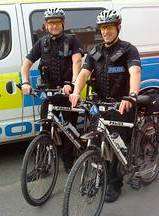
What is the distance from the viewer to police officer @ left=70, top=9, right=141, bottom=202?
4195mm

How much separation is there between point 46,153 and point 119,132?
0.73 meters

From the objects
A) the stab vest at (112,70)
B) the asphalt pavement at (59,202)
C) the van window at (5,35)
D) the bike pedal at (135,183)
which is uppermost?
the van window at (5,35)

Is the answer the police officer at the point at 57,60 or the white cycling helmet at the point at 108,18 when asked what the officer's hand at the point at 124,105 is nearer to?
the white cycling helmet at the point at 108,18

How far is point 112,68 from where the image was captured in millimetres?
4387

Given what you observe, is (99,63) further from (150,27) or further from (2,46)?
(150,27)

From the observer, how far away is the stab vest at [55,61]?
492cm

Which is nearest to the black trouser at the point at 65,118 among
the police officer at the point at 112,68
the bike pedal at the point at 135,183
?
the police officer at the point at 112,68

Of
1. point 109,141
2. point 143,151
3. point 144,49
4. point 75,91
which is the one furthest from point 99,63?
point 144,49

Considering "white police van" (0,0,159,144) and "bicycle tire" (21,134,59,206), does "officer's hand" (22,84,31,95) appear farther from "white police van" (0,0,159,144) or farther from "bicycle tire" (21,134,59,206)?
"white police van" (0,0,159,144)

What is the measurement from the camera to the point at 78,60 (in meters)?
4.92

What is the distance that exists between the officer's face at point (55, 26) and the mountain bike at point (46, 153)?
642 mm

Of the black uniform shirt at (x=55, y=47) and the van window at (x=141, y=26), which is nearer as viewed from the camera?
the black uniform shirt at (x=55, y=47)

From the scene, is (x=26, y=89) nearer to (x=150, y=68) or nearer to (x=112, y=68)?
(x=112, y=68)

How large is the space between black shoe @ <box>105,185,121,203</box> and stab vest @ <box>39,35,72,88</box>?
48.2 inches
